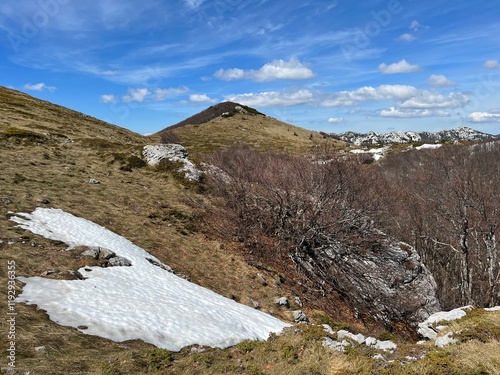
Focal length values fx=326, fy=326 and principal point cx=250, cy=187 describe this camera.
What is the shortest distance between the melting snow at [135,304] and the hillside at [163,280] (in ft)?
0.28

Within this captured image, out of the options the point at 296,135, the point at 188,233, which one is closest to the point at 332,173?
the point at 188,233

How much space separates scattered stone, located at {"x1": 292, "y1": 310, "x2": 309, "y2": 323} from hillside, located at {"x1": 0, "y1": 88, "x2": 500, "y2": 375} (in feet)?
1.78

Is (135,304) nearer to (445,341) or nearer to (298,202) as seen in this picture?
(445,341)

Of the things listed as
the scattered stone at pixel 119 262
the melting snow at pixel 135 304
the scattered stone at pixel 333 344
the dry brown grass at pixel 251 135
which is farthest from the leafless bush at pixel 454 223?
the dry brown grass at pixel 251 135

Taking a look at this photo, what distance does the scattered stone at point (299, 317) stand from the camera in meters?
17.6

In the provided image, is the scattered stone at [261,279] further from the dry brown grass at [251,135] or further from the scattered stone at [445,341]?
the dry brown grass at [251,135]

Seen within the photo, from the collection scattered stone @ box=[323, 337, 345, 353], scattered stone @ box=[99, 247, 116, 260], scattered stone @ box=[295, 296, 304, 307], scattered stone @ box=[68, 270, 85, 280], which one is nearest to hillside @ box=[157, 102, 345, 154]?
scattered stone @ box=[295, 296, 304, 307]

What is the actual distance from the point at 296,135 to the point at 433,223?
100 m

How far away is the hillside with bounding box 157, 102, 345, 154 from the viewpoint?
360 ft

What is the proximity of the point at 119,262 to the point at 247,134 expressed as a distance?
11665 centimetres

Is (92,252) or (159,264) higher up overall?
(92,252)

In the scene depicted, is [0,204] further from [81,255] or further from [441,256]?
[441,256]

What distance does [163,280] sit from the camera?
16766mm

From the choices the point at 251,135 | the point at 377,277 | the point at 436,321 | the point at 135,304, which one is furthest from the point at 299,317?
the point at 251,135
